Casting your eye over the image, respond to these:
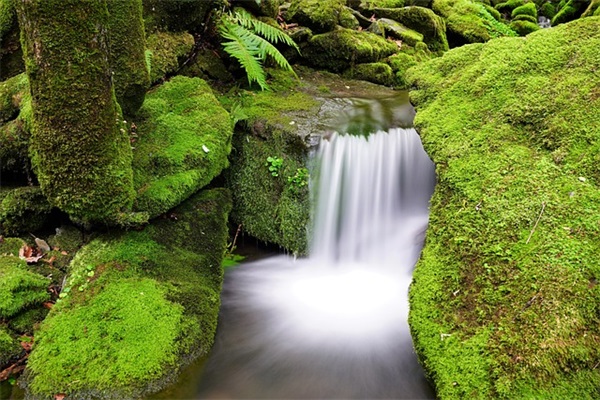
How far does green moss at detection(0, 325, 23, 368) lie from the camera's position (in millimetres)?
3547

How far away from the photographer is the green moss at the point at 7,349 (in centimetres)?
355

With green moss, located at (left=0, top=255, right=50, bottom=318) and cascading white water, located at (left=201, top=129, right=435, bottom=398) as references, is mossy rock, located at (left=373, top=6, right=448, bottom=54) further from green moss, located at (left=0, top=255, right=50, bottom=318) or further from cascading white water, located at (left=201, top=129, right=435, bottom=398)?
green moss, located at (left=0, top=255, right=50, bottom=318)

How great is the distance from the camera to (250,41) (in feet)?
21.5

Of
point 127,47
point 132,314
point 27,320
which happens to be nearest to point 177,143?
point 127,47

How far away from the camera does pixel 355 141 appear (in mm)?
5805

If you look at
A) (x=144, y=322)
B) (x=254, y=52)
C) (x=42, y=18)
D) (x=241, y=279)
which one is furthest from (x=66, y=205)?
(x=254, y=52)

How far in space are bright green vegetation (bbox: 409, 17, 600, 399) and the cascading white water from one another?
0.69m

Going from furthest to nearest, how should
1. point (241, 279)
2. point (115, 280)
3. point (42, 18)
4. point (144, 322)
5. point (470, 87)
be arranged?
point (241, 279)
point (470, 87)
point (115, 280)
point (144, 322)
point (42, 18)

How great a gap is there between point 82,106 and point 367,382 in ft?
11.1

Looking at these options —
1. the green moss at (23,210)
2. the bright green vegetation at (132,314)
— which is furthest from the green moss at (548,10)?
the green moss at (23,210)

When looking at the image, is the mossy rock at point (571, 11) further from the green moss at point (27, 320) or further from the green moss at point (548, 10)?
the green moss at point (27, 320)

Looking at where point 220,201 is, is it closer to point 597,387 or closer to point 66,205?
point 66,205

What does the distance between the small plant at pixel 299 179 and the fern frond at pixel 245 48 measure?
5.47 ft

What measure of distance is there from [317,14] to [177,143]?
4.40 m
